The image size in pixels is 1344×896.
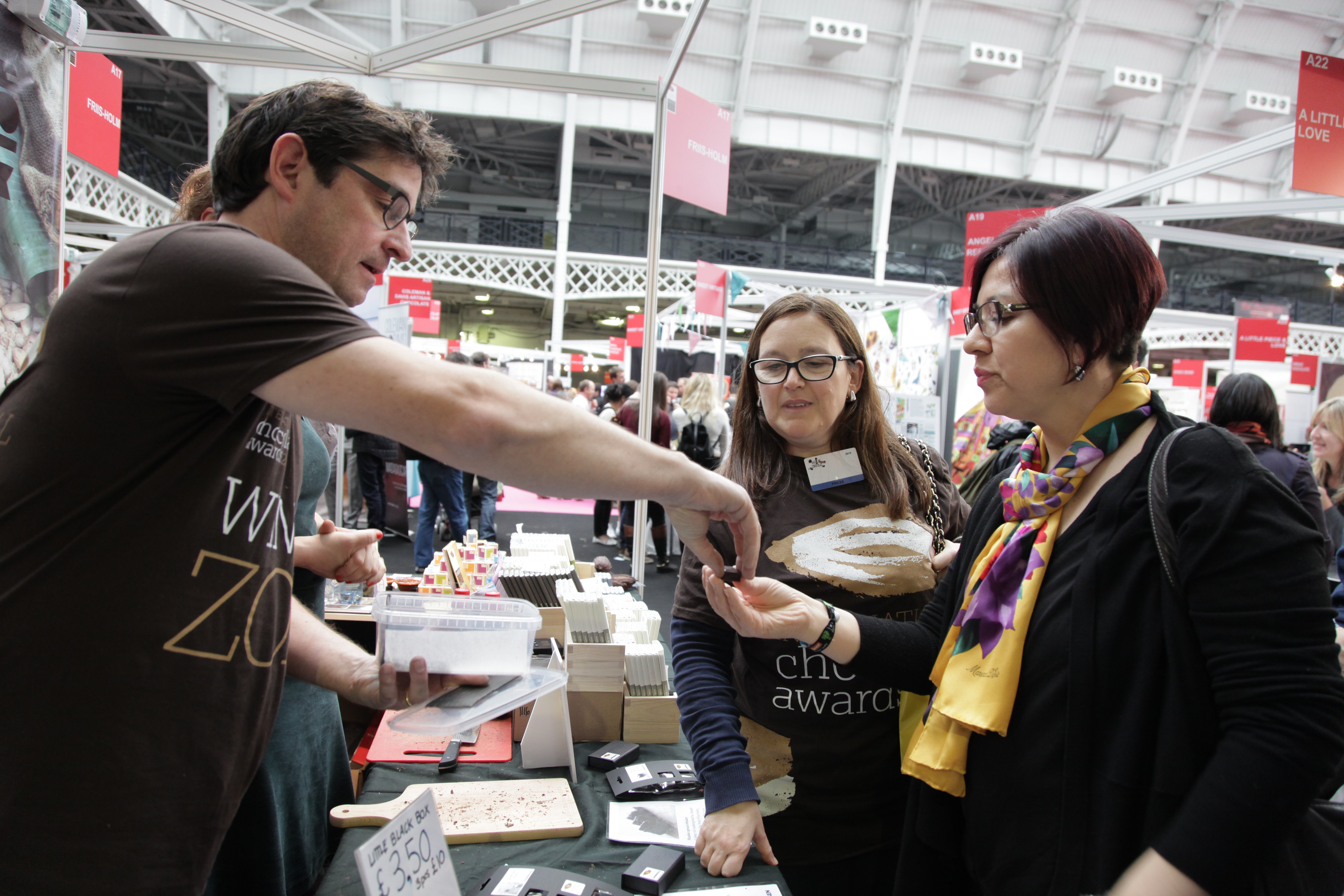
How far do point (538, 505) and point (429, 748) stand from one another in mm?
8610

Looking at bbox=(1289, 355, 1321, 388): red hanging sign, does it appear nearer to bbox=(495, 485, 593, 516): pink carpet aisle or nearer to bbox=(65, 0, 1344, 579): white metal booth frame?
bbox=(65, 0, 1344, 579): white metal booth frame

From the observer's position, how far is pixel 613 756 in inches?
62.6

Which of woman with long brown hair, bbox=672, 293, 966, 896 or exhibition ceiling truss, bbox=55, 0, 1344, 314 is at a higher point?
exhibition ceiling truss, bbox=55, 0, 1344, 314

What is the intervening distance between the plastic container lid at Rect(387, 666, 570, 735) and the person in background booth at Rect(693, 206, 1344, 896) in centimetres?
37

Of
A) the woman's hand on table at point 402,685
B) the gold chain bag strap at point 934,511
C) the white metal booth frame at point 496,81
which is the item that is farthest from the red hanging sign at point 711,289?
the woman's hand on table at point 402,685

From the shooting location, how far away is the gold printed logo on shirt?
1.46 metres

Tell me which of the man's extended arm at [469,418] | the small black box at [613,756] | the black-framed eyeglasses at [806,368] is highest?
the black-framed eyeglasses at [806,368]

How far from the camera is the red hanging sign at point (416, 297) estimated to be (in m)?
9.49

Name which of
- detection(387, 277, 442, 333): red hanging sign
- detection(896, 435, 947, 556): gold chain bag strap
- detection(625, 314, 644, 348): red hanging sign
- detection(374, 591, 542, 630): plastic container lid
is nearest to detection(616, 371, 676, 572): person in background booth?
detection(625, 314, 644, 348): red hanging sign

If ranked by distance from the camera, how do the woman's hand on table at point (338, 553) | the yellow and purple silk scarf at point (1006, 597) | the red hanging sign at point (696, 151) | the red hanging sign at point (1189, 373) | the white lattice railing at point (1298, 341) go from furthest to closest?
the white lattice railing at point (1298, 341) → the red hanging sign at point (1189, 373) → the red hanging sign at point (696, 151) → the woman's hand on table at point (338, 553) → the yellow and purple silk scarf at point (1006, 597)

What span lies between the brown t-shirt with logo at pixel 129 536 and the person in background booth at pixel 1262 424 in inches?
145

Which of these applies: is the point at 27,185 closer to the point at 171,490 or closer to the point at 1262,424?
the point at 171,490

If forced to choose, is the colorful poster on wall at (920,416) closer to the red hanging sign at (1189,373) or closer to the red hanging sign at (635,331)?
the red hanging sign at (635,331)

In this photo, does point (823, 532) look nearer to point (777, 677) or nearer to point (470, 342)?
point (777, 677)
